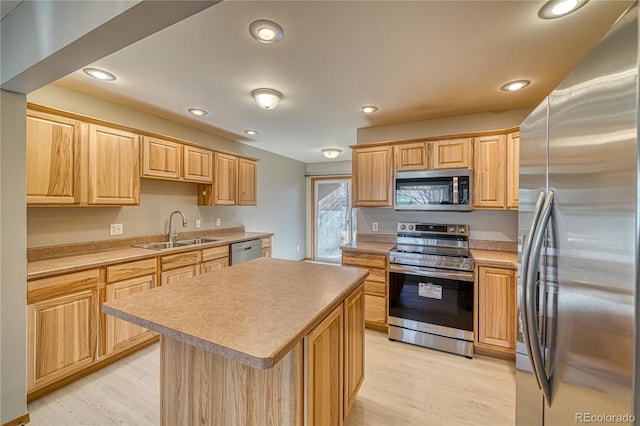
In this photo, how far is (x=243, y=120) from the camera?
346 cm

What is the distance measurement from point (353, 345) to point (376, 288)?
1.34 metres

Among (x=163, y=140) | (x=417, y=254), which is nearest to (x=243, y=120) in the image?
(x=163, y=140)

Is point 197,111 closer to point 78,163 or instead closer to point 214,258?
point 78,163

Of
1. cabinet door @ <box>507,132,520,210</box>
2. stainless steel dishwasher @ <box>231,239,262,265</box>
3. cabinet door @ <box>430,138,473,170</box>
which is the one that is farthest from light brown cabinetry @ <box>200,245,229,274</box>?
cabinet door @ <box>507,132,520,210</box>

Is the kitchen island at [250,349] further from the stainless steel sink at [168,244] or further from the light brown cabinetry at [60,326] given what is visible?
the stainless steel sink at [168,244]

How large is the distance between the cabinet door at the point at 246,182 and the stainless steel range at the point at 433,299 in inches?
97.7

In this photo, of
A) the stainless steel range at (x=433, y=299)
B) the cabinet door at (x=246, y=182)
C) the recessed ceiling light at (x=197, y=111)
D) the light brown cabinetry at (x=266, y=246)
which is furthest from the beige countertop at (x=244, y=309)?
the cabinet door at (x=246, y=182)

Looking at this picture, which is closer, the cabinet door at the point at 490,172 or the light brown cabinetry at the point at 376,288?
the cabinet door at the point at 490,172

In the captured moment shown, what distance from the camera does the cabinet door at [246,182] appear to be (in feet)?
13.6

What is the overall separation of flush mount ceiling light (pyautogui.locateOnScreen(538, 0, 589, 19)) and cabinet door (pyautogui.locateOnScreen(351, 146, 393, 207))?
1835 mm

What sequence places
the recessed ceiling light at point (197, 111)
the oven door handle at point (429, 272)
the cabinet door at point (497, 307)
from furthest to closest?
1. the recessed ceiling light at point (197, 111)
2. the oven door handle at point (429, 272)
3. the cabinet door at point (497, 307)

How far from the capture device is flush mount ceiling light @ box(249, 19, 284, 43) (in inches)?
63.2

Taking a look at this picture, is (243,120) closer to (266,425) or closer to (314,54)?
(314,54)

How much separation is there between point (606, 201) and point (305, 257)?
624 cm
